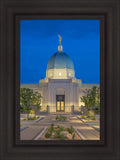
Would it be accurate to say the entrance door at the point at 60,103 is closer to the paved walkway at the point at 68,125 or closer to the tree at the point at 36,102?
the tree at the point at 36,102

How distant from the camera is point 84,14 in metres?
2.12

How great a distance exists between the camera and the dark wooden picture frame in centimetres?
204

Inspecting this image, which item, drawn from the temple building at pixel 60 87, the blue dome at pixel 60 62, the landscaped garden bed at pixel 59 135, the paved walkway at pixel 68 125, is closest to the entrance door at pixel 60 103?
the temple building at pixel 60 87

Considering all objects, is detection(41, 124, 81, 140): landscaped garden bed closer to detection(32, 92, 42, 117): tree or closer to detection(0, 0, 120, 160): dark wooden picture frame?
detection(0, 0, 120, 160): dark wooden picture frame

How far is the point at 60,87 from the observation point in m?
24.9

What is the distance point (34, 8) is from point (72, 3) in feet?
1.31

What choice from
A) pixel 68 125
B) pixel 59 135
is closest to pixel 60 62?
pixel 68 125

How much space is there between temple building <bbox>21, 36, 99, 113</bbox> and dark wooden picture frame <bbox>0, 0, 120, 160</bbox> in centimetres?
2211
